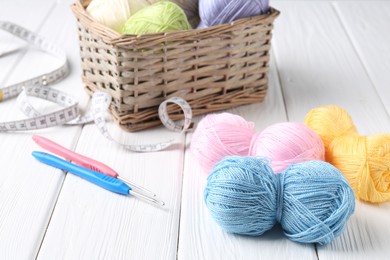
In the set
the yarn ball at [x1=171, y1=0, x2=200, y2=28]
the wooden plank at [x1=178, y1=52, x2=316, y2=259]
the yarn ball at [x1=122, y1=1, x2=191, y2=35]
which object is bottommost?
the wooden plank at [x1=178, y1=52, x2=316, y2=259]

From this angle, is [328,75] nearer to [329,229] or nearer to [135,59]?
[135,59]

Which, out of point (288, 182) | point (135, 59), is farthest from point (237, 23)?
point (288, 182)

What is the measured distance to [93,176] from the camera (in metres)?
1.24

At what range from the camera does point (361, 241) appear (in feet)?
3.61

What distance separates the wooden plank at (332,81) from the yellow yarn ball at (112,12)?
17.3 inches

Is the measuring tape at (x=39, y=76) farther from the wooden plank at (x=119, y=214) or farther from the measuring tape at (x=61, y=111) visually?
the wooden plank at (x=119, y=214)

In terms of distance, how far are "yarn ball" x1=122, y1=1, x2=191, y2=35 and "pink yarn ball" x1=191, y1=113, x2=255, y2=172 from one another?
25 centimetres

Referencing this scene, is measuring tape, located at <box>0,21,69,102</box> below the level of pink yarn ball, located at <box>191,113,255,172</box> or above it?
above

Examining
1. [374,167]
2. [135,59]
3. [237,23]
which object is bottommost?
[374,167]

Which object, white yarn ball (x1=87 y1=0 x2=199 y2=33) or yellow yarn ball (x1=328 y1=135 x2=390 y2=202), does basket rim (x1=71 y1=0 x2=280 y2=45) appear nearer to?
white yarn ball (x1=87 y1=0 x2=199 y2=33)

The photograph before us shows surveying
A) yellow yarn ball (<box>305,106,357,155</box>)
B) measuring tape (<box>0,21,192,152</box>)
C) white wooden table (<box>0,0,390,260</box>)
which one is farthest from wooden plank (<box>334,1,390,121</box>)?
measuring tape (<box>0,21,192,152</box>)

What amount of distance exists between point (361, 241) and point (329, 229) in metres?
0.09

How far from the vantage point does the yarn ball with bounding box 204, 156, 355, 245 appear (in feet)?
3.41

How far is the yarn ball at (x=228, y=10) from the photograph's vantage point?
1.42 m
